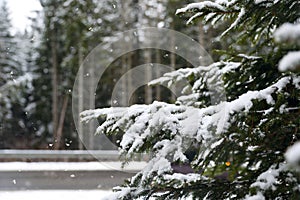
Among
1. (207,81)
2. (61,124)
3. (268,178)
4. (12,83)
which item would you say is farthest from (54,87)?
(268,178)

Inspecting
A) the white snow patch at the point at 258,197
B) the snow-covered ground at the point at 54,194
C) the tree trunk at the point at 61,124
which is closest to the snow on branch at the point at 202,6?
the white snow patch at the point at 258,197

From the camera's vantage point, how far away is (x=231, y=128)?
2.30 metres

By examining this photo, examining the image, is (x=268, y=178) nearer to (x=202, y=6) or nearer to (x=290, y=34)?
(x=202, y=6)

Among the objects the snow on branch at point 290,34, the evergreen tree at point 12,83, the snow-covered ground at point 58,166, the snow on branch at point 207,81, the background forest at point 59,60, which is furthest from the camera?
the evergreen tree at point 12,83

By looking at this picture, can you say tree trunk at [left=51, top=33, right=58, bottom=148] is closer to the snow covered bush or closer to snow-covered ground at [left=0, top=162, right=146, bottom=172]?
snow-covered ground at [left=0, top=162, right=146, bottom=172]

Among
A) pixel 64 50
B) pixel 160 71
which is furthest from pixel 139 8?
pixel 64 50

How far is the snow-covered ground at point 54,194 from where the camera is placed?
9377 millimetres

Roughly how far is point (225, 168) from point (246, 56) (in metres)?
1.05

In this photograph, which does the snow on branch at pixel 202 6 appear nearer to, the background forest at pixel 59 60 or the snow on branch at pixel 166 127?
the snow on branch at pixel 166 127

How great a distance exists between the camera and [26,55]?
73.7 feet

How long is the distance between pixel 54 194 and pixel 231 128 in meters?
8.25

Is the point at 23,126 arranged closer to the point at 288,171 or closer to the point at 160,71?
the point at 160,71

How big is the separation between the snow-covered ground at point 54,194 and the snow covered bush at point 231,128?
648 centimetres

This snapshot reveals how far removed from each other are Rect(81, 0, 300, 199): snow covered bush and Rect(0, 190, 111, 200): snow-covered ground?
6.48 meters
